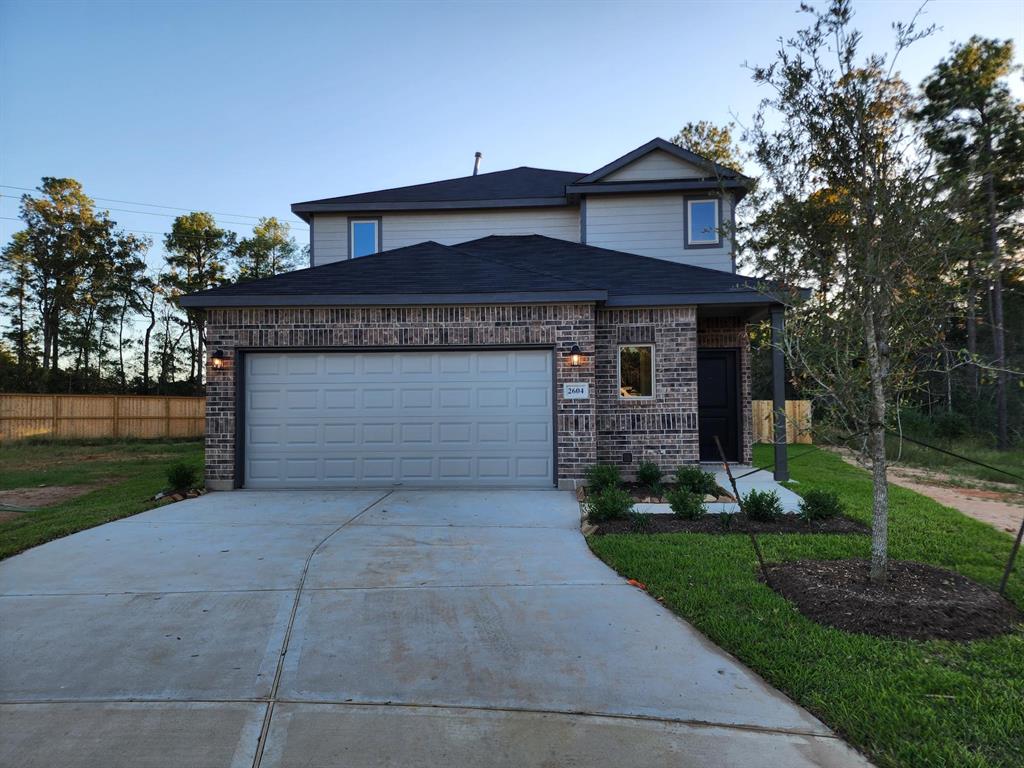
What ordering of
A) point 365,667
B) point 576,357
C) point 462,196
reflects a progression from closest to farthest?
point 365,667, point 576,357, point 462,196

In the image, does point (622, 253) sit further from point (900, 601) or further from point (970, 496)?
point (900, 601)

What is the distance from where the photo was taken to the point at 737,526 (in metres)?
6.00

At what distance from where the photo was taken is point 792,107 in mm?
4305

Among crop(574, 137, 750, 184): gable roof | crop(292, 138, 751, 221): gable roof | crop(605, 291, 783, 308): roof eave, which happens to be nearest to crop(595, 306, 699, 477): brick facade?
crop(605, 291, 783, 308): roof eave

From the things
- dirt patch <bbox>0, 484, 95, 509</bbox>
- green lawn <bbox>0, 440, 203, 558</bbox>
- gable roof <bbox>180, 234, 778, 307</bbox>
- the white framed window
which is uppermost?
gable roof <bbox>180, 234, 778, 307</bbox>

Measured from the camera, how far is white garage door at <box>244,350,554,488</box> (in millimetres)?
8750

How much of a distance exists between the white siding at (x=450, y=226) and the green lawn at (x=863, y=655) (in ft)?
29.1

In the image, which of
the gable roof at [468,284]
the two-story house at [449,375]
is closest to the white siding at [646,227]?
the gable roof at [468,284]

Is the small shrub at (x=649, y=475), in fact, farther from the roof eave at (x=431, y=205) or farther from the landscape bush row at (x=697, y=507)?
the roof eave at (x=431, y=205)

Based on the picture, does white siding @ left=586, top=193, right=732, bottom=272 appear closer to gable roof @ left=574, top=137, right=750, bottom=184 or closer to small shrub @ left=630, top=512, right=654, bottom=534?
gable roof @ left=574, top=137, right=750, bottom=184

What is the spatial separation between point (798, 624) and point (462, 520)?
12.8 feet

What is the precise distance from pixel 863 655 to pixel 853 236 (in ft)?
9.11

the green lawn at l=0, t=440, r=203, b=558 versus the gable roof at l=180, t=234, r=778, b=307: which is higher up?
the gable roof at l=180, t=234, r=778, b=307

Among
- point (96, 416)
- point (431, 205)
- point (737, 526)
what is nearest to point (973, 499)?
point (737, 526)
